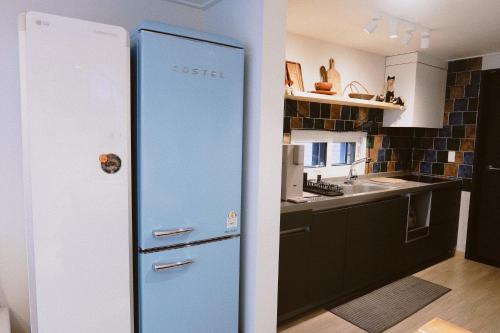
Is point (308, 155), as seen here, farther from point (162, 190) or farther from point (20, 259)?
point (20, 259)

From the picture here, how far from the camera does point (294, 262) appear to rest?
2.38 metres

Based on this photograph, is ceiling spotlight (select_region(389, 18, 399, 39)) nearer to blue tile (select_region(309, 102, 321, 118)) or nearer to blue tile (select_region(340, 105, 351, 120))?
blue tile (select_region(309, 102, 321, 118))

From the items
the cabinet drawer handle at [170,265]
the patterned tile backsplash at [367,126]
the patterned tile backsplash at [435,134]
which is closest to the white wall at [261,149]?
the cabinet drawer handle at [170,265]

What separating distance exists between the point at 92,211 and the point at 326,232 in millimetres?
1663

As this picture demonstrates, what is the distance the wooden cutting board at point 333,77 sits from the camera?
11.0 feet

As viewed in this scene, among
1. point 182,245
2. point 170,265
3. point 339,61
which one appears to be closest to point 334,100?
point 339,61

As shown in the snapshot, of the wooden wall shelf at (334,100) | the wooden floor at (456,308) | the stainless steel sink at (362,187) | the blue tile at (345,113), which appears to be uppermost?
the wooden wall shelf at (334,100)

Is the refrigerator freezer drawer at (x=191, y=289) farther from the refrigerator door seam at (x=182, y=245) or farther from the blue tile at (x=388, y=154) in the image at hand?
the blue tile at (x=388, y=154)

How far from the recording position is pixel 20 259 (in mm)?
1837

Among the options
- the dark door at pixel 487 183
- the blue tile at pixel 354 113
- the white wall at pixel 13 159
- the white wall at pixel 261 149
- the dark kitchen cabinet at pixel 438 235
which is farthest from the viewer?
the dark door at pixel 487 183

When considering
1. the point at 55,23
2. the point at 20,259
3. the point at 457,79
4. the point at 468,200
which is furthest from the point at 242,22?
the point at 468,200

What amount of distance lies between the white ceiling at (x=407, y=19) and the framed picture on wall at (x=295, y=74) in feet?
0.96

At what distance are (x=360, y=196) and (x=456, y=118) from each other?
2.17m

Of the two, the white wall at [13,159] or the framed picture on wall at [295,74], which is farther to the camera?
the framed picture on wall at [295,74]
